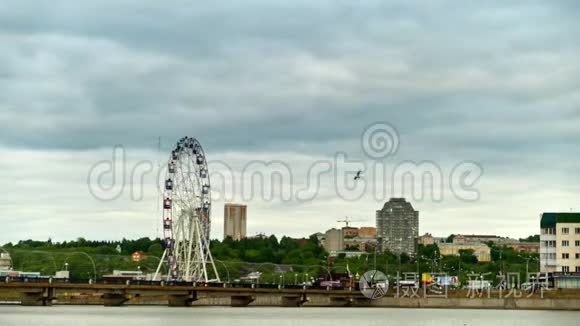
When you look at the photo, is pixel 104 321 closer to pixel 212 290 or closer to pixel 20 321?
pixel 20 321

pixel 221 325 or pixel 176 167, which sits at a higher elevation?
pixel 176 167

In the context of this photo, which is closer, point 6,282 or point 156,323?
point 156,323

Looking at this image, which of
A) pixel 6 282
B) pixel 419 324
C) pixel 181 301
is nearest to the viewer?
pixel 419 324

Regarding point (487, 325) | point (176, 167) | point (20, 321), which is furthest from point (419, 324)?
point (176, 167)

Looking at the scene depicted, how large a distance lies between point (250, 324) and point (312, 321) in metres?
13.2

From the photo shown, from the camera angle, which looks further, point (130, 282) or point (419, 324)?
point (130, 282)

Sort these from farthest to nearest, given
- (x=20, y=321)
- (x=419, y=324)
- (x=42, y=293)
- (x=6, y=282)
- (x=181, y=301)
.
Answer: (x=181, y=301), (x=42, y=293), (x=6, y=282), (x=419, y=324), (x=20, y=321)

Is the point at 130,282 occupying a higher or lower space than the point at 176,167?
lower

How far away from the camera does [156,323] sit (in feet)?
415

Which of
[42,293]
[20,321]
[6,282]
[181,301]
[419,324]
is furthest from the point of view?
[181,301]

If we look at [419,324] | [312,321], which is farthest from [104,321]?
[419,324]

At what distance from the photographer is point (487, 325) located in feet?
414

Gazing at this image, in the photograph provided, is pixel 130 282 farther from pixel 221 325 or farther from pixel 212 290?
pixel 221 325

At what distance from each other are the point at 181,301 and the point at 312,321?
5844 cm
